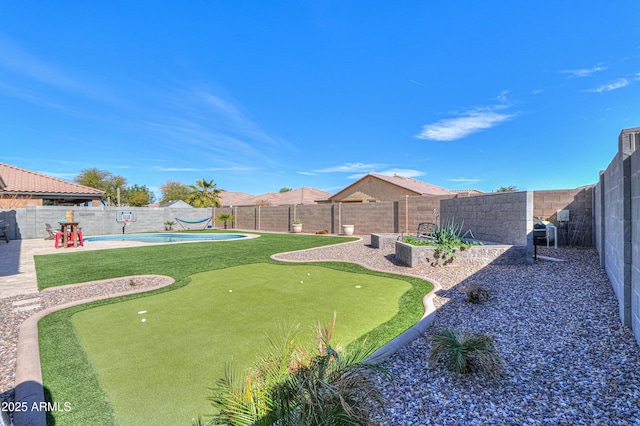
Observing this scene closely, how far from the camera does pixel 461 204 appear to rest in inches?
419

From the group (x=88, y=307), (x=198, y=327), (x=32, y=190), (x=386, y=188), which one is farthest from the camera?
(x=386, y=188)

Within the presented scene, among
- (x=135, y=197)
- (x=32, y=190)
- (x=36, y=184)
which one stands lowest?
(x=32, y=190)

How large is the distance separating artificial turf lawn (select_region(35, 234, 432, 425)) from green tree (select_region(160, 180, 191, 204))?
44.8 m

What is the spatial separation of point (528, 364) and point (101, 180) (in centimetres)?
4762

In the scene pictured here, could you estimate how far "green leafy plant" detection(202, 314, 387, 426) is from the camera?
59.0 inches

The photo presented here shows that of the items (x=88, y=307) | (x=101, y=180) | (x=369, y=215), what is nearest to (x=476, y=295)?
(x=88, y=307)

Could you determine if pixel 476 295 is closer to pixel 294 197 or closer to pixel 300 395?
pixel 300 395

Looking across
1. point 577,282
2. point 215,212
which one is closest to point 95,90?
point 215,212

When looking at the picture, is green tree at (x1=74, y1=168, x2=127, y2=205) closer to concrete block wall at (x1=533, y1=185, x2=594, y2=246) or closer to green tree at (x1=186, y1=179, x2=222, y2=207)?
green tree at (x1=186, y1=179, x2=222, y2=207)

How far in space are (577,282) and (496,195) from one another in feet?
12.9

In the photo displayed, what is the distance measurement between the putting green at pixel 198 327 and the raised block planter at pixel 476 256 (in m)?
1.45

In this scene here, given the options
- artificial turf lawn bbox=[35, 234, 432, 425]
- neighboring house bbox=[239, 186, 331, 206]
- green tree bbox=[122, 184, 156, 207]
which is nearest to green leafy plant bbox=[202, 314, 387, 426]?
artificial turf lawn bbox=[35, 234, 432, 425]

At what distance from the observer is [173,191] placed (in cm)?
5209

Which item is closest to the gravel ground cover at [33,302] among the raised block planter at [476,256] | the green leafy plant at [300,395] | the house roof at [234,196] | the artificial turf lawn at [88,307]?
the artificial turf lawn at [88,307]
